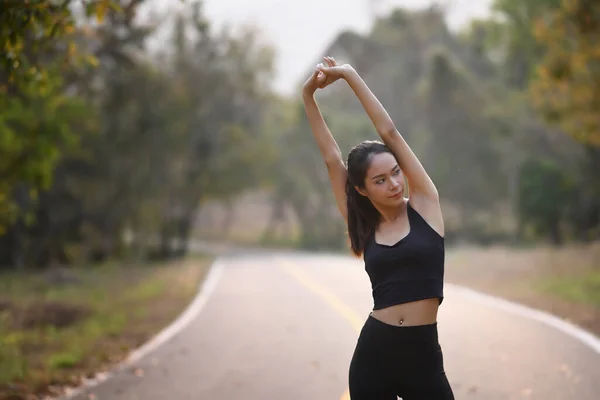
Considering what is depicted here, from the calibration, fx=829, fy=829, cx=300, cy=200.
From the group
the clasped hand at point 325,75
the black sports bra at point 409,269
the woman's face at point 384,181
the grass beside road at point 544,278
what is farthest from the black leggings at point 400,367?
the grass beside road at point 544,278

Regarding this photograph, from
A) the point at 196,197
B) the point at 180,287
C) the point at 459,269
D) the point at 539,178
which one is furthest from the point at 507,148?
the point at 180,287

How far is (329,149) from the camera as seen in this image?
4.12 meters

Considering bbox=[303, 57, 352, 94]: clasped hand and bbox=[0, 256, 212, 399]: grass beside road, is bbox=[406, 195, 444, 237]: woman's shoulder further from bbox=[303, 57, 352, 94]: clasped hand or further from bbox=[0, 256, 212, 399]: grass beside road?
bbox=[0, 256, 212, 399]: grass beside road

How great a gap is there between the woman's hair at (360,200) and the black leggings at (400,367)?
0.45m

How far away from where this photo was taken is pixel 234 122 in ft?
145

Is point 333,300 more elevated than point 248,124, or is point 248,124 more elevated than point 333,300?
point 248,124

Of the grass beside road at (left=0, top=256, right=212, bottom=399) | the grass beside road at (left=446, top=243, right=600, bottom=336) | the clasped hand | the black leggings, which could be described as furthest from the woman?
the grass beside road at (left=446, top=243, right=600, bottom=336)

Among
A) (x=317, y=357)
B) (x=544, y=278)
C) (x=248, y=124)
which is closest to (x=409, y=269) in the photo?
(x=317, y=357)

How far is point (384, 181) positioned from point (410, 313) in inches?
23.4

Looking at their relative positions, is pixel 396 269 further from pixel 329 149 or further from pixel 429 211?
pixel 329 149

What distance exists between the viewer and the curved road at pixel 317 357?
7621mm

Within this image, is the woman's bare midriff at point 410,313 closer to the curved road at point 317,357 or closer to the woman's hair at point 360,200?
the woman's hair at point 360,200

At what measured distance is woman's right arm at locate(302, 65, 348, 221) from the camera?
13.3ft

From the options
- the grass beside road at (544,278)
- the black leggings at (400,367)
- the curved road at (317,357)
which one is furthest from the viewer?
the grass beside road at (544,278)
